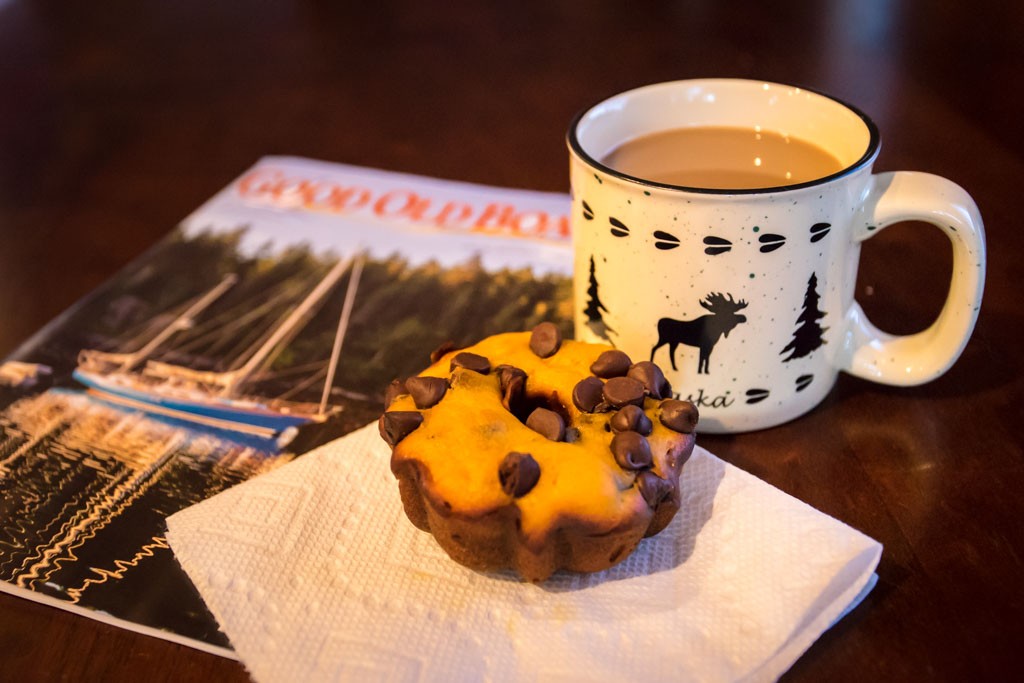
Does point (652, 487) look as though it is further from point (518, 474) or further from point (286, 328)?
point (286, 328)

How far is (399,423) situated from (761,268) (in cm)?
23

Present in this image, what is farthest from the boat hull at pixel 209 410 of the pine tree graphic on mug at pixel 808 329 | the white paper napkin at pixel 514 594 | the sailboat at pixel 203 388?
the pine tree graphic on mug at pixel 808 329

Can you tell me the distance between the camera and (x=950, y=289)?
1.79 ft

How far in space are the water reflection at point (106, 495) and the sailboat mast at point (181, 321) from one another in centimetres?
6

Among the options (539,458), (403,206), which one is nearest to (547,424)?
(539,458)

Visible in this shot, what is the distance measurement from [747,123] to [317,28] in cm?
102

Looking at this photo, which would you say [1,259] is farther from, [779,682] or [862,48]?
[862,48]

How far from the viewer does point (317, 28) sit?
1427mm

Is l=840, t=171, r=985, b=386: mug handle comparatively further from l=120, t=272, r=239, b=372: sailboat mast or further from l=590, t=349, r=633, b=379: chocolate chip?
l=120, t=272, r=239, b=372: sailboat mast

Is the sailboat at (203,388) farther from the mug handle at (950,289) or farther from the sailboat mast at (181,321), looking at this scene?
the mug handle at (950,289)

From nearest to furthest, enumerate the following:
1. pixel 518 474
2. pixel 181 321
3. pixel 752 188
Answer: pixel 518 474 < pixel 752 188 < pixel 181 321

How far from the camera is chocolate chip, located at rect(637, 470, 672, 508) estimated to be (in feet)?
1.37

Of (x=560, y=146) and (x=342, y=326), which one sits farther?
(x=560, y=146)

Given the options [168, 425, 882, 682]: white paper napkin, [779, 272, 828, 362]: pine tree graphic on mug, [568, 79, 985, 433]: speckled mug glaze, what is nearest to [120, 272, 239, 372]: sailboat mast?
[168, 425, 882, 682]: white paper napkin
